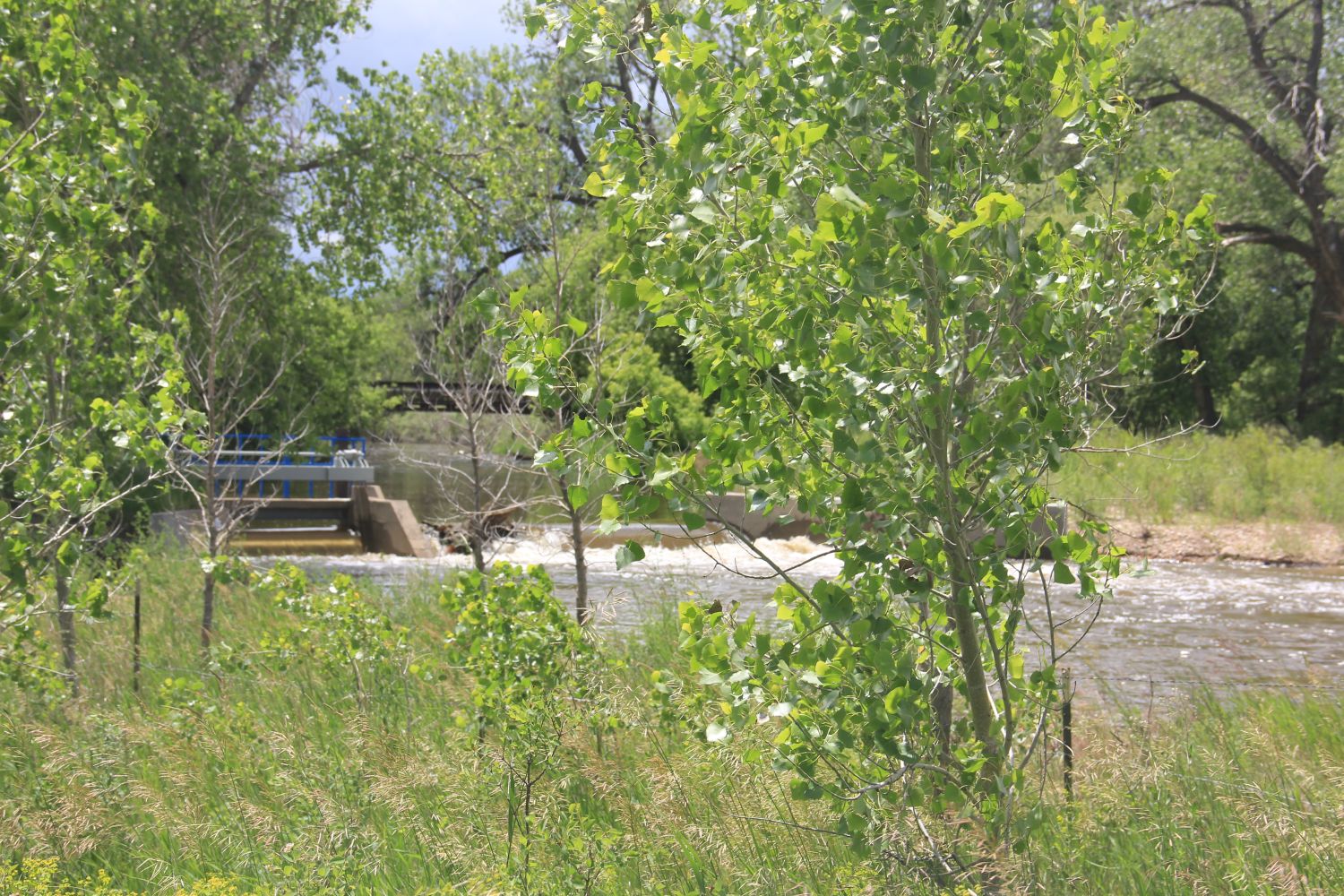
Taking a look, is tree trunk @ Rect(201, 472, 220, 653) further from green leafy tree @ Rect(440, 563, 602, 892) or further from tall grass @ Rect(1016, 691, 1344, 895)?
tall grass @ Rect(1016, 691, 1344, 895)

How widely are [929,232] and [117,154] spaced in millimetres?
3851

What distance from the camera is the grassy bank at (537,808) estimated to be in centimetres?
360

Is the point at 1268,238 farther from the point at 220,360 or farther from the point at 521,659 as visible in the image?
the point at 521,659

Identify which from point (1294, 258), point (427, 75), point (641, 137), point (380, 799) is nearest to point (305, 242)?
point (427, 75)

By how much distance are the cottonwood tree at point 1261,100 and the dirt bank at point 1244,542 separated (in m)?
5.80

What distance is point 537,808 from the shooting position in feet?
13.9

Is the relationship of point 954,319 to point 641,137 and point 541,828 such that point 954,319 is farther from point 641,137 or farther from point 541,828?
point 541,828

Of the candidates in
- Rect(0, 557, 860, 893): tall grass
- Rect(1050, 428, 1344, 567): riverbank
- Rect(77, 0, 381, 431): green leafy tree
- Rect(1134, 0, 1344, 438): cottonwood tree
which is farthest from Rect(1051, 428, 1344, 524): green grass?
Rect(0, 557, 860, 893): tall grass

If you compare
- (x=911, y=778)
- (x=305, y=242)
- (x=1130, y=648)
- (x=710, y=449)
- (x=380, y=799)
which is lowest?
(x=1130, y=648)

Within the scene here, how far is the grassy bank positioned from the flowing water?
1.02m

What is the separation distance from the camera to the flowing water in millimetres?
9141

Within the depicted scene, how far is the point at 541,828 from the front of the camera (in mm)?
3699

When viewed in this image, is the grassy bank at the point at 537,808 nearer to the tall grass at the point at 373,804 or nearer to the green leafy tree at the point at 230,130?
the tall grass at the point at 373,804

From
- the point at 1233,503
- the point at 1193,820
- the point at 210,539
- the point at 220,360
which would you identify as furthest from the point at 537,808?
the point at 1233,503
